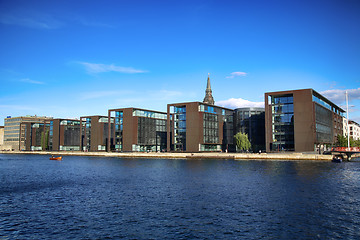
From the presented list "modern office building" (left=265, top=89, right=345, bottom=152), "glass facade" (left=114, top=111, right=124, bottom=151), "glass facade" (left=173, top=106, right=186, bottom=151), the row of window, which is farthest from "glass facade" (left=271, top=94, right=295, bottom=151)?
"glass facade" (left=114, top=111, right=124, bottom=151)

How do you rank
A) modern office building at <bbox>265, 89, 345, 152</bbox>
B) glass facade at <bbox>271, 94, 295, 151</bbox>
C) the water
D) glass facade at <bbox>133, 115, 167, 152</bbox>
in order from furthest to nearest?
1. glass facade at <bbox>133, 115, 167, 152</bbox>
2. glass facade at <bbox>271, 94, 295, 151</bbox>
3. modern office building at <bbox>265, 89, 345, 152</bbox>
4. the water

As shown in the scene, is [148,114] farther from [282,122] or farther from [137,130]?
[282,122]

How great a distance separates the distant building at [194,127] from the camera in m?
148

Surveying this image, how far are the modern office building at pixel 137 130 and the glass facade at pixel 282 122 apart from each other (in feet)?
249

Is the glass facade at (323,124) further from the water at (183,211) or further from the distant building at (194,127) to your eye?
the water at (183,211)

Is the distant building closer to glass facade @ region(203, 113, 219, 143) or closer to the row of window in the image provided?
glass facade @ region(203, 113, 219, 143)

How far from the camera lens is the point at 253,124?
169m

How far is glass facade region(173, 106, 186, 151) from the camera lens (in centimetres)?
15138

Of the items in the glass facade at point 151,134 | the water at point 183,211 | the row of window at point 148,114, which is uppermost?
the row of window at point 148,114

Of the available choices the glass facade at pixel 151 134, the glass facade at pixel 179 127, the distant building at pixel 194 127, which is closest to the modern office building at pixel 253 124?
the distant building at pixel 194 127

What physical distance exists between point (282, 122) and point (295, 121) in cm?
595

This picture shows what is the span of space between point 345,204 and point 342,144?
131m

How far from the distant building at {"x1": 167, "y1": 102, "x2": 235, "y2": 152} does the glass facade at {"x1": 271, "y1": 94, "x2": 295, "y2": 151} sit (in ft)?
120

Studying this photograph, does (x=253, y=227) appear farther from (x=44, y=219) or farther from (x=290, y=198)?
(x=44, y=219)
